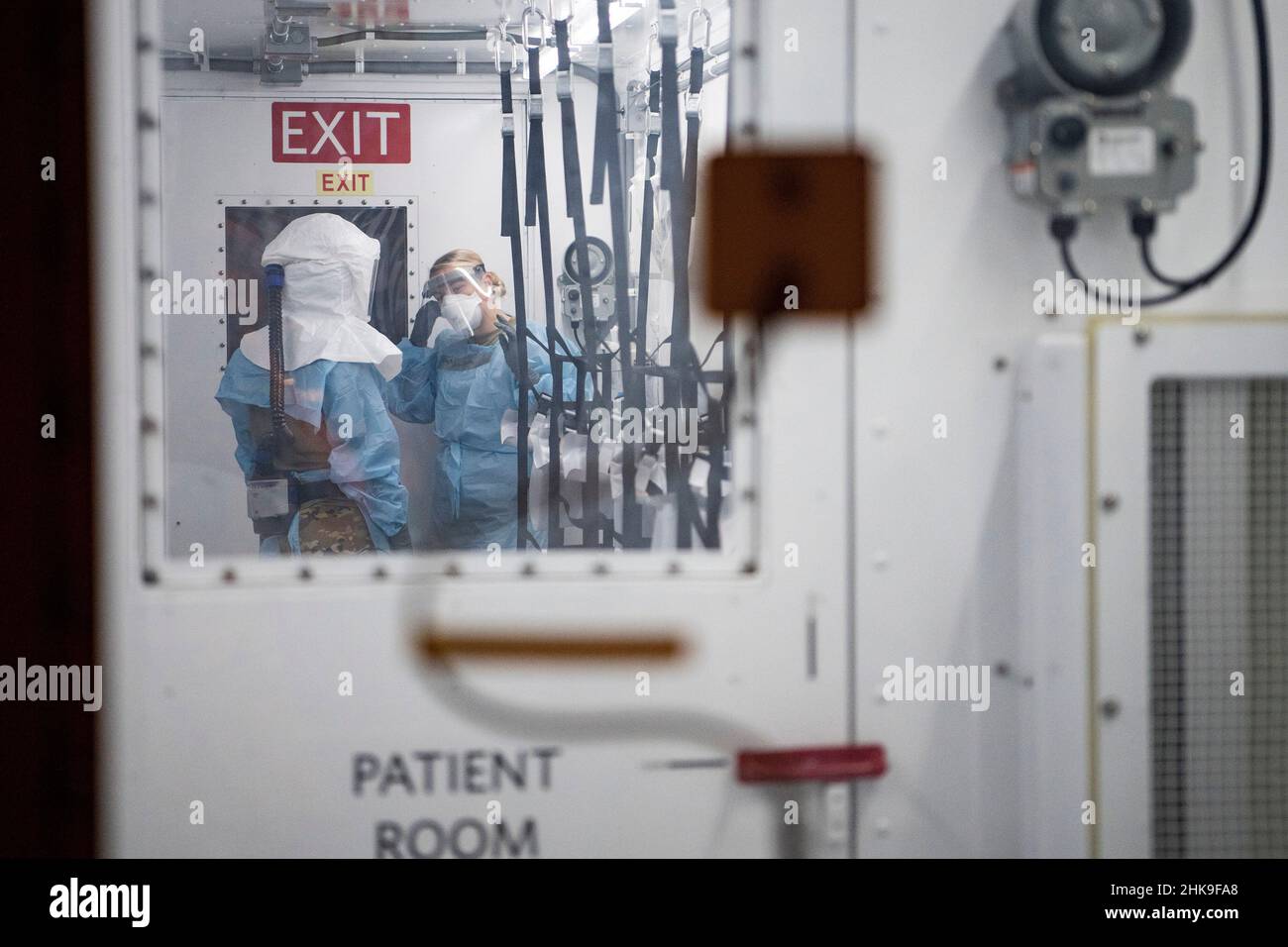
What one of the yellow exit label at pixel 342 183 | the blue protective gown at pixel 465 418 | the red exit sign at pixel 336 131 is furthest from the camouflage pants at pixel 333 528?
the red exit sign at pixel 336 131

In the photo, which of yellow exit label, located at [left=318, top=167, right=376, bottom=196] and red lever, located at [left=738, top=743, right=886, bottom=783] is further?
yellow exit label, located at [left=318, top=167, right=376, bottom=196]

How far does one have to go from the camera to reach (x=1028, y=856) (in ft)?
4.98

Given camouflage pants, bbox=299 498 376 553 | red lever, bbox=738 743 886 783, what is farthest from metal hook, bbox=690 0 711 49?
camouflage pants, bbox=299 498 376 553

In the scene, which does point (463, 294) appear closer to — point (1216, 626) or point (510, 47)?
point (510, 47)

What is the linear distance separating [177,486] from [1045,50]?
8.97 ft

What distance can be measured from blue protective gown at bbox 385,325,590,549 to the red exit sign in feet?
2.95

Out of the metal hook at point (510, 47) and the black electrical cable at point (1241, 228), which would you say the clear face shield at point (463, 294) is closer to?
the metal hook at point (510, 47)

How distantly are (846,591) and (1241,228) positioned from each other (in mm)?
756

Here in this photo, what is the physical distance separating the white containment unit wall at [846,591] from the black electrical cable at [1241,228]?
0.07ft

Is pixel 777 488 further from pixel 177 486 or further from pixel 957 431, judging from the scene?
pixel 177 486

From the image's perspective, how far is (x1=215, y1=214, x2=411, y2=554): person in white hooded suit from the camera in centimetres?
327

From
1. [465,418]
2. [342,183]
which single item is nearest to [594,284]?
[465,418]

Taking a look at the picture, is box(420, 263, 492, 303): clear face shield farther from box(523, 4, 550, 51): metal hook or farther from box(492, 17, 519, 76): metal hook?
box(523, 4, 550, 51): metal hook

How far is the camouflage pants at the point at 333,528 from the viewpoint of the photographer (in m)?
3.20
